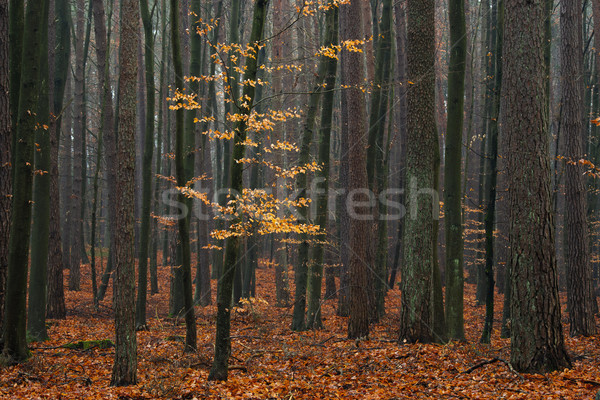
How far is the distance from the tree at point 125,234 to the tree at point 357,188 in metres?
4.36

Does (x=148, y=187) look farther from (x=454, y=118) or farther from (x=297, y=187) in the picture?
(x=454, y=118)

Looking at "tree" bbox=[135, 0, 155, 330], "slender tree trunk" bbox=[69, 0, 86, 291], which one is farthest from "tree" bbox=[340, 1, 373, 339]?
"slender tree trunk" bbox=[69, 0, 86, 291]

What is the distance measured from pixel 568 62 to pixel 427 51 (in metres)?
4.28

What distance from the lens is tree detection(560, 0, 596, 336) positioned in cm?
918

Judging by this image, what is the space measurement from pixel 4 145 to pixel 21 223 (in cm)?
119

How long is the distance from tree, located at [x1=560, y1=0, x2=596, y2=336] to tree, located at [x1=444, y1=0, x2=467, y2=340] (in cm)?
229

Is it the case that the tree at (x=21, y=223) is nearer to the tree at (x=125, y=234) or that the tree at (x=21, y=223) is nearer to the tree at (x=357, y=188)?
the tree at (x=125, y=234)

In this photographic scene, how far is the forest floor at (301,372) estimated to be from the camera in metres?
5.63

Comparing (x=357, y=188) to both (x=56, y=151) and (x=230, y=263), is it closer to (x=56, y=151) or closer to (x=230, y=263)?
(x=230, y=263)

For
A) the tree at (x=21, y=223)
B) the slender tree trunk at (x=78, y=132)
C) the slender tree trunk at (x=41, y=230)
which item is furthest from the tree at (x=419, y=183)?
the slender tree trunk at (x=78, y=132)

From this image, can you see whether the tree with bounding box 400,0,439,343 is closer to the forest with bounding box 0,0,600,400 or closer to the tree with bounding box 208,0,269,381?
the forest with bounding box 0,0,600,400

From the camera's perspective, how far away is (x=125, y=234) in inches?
241

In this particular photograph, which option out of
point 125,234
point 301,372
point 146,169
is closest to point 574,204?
point 301,372

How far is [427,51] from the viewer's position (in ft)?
26.2
